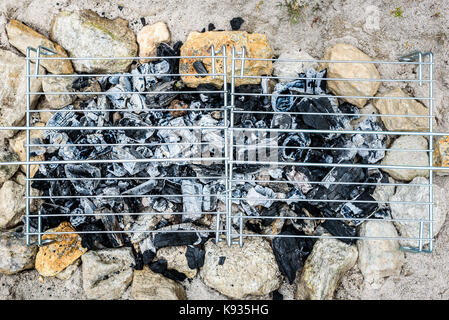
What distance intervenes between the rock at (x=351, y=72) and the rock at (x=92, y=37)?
3.42ft

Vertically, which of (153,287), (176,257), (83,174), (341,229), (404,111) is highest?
(404,111)

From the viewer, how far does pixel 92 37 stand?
1.92m

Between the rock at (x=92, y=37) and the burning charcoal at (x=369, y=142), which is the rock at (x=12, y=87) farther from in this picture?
the burning charcoal at (x=369, y=142)

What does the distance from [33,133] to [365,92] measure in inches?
68.7

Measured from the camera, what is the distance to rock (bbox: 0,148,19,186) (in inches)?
74.8

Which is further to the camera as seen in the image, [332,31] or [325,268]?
[332,31]

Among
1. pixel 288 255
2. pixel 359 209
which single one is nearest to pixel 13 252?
pixel 288 255

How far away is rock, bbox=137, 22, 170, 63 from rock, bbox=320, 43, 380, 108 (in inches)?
33.9

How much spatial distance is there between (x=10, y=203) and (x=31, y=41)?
32.7 inches

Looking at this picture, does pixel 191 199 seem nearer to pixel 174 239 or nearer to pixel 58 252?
pixel 174 239

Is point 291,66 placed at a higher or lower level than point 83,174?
higher

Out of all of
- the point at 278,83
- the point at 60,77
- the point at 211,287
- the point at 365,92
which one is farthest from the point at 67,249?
the point at 365,92

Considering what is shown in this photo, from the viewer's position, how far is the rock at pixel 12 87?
1908 mm

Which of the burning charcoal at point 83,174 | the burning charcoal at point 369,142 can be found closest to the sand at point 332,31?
the burning charcoal at point 369,142
